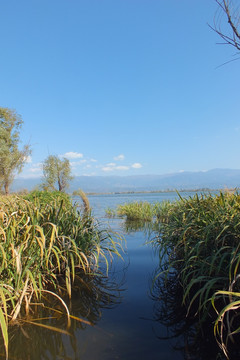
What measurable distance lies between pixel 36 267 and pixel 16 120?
23805mm

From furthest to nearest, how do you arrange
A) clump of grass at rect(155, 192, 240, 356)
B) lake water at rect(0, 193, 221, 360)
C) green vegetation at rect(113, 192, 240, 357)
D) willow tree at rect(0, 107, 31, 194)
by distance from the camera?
willow tree at rect(0, 107, 31, 194), clump of grass at rect(155, 192, 240, 356), green vegetation at rect(113, 192, 240, 357), lake water at rect(0, 193, 221, 360)

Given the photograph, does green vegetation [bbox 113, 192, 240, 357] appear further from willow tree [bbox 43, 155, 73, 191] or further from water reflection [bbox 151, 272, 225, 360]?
willow tree [bbox 43, 155, 73, 191]

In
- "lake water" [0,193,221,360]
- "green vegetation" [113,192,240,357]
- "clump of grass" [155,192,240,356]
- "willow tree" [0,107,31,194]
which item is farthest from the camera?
"willow tree" [0,107,31,194]

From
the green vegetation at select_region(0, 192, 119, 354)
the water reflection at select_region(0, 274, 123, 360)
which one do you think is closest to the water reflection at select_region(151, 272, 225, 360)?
the water reflection at select_region(0, 274, 123, 360)

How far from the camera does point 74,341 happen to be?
6.43ft

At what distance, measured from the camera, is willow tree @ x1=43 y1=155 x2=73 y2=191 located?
91.0 ft

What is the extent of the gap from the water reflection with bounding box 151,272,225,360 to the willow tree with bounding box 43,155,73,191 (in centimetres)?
2574

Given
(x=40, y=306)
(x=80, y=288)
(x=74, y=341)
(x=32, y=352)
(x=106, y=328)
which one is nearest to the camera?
(x=32, y=352)

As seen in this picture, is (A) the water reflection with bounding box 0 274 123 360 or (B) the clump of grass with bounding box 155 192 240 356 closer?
(A) the water reflection with bounding box 0 274 123 360

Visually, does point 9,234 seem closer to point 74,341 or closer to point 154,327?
point 74,341

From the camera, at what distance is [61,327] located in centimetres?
215

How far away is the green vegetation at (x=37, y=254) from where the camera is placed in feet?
7.25

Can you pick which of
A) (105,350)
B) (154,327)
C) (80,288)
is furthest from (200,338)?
(80,288)

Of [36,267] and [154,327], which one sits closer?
[154,327]
